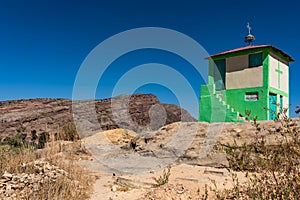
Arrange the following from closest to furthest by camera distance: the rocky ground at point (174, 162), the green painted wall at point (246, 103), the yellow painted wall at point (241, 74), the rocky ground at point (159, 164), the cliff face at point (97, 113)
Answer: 1. the rocky ground at point (159, 164)
2. the rocky ground at point (174, 162)
3. the green painted wall at point (246, 103)
4. the yellow painted wall at point (241, 74)
5. the cliff face at point (97, 113)

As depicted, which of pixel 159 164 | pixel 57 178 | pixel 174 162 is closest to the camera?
pixel 57 178

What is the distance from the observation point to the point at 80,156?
25.4 ft

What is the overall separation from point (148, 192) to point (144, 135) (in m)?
4.41

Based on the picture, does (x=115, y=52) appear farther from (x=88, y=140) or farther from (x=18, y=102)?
(x=18, y=102)

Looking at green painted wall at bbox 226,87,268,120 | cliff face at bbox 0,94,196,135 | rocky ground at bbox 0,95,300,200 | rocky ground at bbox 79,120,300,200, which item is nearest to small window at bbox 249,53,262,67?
green painted wall at bbox 226,87,268,120

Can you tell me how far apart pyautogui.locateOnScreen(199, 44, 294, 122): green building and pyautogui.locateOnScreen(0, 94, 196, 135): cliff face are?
563cm

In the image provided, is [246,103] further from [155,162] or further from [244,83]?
[155,162]

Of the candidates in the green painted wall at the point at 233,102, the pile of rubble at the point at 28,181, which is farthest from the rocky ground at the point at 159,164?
the green painted wall at the point at 233,102

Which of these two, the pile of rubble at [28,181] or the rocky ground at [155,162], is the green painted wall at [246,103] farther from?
the pile of rubble at [28,181]

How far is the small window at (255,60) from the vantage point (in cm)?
1032

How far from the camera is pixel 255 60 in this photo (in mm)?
10461

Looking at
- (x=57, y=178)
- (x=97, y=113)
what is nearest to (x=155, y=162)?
(x=57, y=178)

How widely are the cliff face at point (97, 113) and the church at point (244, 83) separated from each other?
18.3 feet

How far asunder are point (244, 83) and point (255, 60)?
1040 mm
